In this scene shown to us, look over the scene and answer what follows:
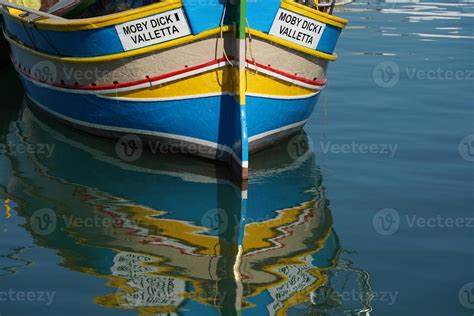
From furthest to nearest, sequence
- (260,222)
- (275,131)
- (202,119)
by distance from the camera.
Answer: (275,131) < (202,119) < (260,222)

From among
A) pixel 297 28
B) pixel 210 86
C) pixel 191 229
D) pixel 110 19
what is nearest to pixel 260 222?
pixel 191 229

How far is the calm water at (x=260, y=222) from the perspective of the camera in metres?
6.88

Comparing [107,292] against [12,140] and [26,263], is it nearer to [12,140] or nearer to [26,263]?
[26,263]

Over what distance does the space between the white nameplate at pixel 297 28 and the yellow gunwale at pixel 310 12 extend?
0.05 metres

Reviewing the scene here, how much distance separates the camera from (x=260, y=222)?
871 cm

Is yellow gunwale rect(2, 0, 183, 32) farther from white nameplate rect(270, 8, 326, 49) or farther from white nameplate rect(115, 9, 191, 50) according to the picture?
white nameplate rect(270, 8, 326, 49)

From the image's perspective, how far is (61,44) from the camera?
11.2 meters

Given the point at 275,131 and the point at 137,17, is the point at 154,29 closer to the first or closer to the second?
the point at 137,17

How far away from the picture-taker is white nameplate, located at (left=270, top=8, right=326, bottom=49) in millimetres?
9984

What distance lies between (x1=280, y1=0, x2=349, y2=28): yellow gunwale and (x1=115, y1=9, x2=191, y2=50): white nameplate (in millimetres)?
1267

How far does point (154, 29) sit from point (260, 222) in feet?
9.44

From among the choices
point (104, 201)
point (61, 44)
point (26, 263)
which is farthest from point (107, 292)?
point (61, 44)

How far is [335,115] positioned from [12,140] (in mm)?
5238

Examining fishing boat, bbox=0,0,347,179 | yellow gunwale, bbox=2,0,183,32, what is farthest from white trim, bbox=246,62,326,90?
yellow gunwale, bbox=2,0,183,32
